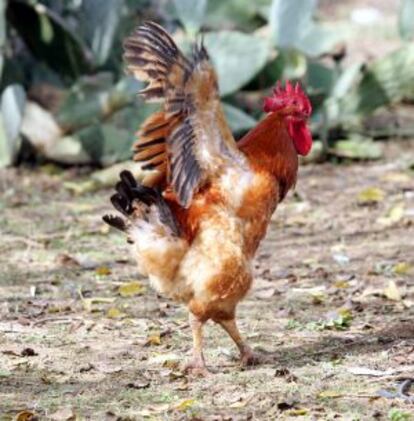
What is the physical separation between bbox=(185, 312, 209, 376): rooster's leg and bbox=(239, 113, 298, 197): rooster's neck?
0.66 metres

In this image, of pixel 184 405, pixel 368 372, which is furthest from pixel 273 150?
pixel 184 405

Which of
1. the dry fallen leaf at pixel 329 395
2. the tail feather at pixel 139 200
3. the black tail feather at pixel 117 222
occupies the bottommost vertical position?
the dry fallen leaf at pixel 329 395

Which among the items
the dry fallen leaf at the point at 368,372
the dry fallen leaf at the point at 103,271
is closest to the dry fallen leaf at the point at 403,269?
the dry fallen leaf at the point at 103,271

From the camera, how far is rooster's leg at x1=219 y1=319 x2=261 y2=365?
5160mm

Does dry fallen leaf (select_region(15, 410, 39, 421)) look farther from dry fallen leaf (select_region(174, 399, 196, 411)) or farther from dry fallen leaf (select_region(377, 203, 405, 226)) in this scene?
dry fallen leaf (select_region(377, 203, 405, 226))

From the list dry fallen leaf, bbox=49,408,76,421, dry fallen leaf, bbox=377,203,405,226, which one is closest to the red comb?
dry fallen leaf, bbox=49,408,76,421

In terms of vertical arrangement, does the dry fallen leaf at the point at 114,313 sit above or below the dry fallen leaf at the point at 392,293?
below

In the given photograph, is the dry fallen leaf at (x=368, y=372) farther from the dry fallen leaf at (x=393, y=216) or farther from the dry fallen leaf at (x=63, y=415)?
the dry fallen leaf at (x=393, y=216)

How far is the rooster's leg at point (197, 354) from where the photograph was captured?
4980 millimetres

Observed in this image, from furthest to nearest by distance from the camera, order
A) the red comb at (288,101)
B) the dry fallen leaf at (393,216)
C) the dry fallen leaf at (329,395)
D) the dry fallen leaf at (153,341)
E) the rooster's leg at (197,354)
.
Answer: the dry fallen leaf at (393,216), the dry fallen leaf at (153,341), the red comb at (288,101), the rooster's leg at (197,354), the dry fallen leaf at (329,395)

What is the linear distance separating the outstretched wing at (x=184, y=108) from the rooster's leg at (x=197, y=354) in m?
0.51

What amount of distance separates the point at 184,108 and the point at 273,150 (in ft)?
1.50

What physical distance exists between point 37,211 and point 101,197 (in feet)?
1.74

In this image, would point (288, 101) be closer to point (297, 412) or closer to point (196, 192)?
point (196, 192)
